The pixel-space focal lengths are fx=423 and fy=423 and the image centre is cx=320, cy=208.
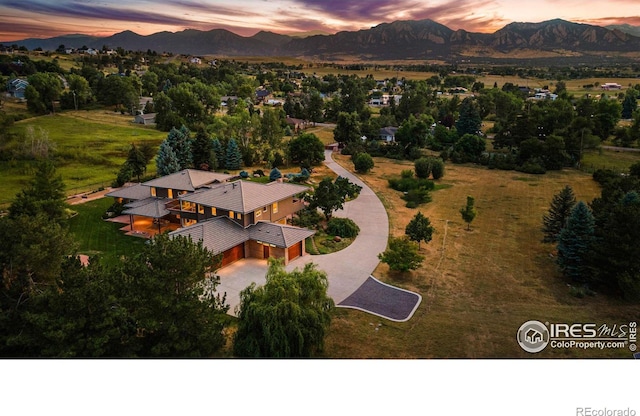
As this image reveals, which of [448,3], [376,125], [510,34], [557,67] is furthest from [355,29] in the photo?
[376,125]

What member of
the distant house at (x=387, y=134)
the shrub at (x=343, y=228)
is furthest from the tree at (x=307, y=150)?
the distant house at (x=387, y=134)

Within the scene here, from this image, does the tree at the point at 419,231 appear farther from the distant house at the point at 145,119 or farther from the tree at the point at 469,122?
the distant house at the point at 145,119

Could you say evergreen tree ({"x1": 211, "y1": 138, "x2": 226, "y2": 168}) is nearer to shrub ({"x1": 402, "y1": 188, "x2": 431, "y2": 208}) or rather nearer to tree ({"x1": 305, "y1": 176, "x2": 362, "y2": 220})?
tree ({"x1": 305, "y1": 176, "x2": 362, "y2": 220})

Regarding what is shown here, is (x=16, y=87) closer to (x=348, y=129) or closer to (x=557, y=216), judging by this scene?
Result: (x=557, y=216)

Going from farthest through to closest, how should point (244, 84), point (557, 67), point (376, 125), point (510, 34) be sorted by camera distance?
point (244, 84), point (376, 125), point (557, 67), point (510, 34)

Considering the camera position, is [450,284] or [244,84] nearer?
[450,284]

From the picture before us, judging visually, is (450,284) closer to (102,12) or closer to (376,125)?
(102,12)

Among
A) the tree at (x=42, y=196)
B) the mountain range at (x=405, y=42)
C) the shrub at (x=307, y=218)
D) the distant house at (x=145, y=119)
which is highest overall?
the mountain range at (x=405, y=42)
